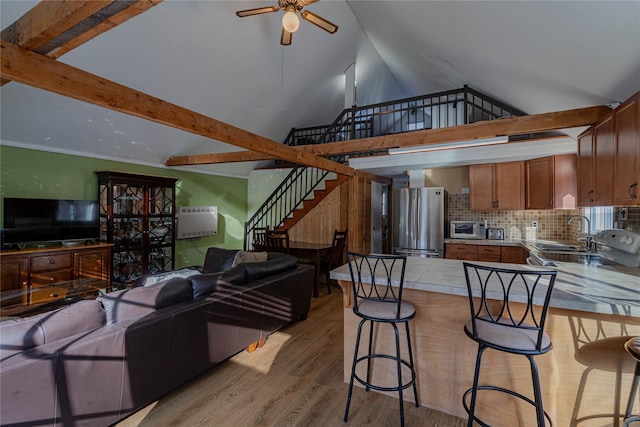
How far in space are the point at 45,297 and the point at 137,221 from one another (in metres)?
2.31

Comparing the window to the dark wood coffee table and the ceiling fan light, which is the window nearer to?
the ceiling fan light

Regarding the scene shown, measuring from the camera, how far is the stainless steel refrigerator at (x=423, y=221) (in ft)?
17.4

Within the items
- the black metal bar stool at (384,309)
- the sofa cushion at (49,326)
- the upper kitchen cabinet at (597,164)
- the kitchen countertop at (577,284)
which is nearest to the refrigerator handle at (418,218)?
the upper kitchen cabinet at (597,164)

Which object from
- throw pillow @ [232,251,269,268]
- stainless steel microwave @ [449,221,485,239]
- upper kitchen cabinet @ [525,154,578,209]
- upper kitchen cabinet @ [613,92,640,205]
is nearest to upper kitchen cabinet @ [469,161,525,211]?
upper kitchen cabinet @ [525,154,578,209]

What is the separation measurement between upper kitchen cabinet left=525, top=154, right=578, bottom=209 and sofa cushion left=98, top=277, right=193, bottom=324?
497 cm

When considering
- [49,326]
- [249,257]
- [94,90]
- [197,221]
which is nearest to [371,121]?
[197,221]

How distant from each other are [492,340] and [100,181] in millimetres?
5701

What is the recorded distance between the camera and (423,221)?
5.41 metres

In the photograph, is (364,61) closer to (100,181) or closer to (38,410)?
(100,181)

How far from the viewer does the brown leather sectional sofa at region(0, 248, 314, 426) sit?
1447 mm

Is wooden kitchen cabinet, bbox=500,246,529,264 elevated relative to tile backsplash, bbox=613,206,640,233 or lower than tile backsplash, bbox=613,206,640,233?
lower

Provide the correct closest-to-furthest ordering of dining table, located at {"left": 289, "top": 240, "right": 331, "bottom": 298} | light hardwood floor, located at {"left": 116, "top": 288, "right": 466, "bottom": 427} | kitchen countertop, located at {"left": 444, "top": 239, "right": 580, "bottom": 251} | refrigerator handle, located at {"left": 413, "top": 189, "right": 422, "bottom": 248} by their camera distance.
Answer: light hardwood floor, located at {"left": 116, "top": 288, "right": 466, "bottom": 427}
kitchen countertop, located at {"left": 444, "top": 239, "right": 580, "bottom": 251}
dining table, located at {"left": 289, "top": 240, "right": 331, "bottom": 298}
refrigerator handle, located at {"left": 413, "top": 189, "right": 422, "bottom": 248}

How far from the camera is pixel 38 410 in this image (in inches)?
56.9

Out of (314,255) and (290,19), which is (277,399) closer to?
(314,255)
